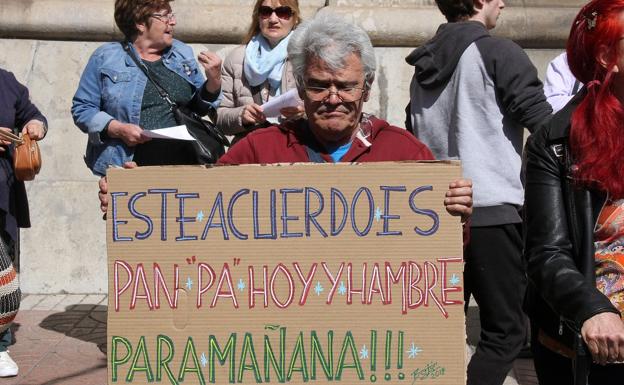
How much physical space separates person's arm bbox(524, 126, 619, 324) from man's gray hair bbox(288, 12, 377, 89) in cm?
65

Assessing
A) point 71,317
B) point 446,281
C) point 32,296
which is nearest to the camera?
point 446,281

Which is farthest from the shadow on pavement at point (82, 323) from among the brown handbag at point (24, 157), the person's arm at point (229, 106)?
the person's arm at point (229, 106)

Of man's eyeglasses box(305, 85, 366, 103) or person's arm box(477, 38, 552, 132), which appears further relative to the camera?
person's arm box(477, 38, 552, 132)

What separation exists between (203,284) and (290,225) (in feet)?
0.90

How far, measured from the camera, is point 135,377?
3121 mm

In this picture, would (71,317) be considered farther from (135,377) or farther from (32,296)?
(135,377)

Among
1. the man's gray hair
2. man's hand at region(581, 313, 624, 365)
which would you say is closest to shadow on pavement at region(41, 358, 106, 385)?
the man's gray hair

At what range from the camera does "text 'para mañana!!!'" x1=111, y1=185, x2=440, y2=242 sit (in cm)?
311

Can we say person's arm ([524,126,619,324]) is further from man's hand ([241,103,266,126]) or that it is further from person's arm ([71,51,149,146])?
person's arm ([71,51,149,146])

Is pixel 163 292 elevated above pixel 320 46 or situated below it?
below

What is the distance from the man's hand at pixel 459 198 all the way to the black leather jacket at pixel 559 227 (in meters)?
0.16

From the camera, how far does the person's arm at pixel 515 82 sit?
454 cm

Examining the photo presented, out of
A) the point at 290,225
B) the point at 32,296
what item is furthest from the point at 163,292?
the point at 32,296

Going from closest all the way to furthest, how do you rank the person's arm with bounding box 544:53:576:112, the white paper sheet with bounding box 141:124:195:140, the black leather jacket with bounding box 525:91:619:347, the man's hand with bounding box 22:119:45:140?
the black leather jacket with bounding box 525:91:619:347, the white paper sheet with bounding box 141:124:195:140, the person's arm with bounding box 544:53:576:112, the man's hand with bounding box 22:119:45:140
